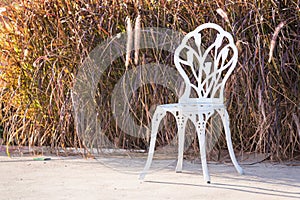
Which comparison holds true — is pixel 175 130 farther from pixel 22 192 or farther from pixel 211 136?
pixel 22 192

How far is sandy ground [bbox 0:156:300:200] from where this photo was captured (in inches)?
108

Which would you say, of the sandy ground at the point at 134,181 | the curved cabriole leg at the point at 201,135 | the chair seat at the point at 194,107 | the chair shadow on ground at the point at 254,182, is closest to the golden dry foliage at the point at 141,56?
the sandy ground at the point at 134,181

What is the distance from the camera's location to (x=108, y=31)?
3898mm

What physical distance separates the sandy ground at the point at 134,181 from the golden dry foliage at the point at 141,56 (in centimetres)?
26

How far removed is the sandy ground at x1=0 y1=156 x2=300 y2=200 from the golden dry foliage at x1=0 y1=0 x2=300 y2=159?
26 cm

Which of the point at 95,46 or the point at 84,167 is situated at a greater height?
the point at 95,46

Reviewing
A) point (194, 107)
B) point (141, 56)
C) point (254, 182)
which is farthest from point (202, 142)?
point (141, 56)

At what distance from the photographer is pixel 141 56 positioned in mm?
3865

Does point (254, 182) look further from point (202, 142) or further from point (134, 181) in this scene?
point (134, 181)

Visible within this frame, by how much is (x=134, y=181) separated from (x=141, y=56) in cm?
104

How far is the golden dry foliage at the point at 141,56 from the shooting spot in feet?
11.7

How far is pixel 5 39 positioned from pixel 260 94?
1932 mm

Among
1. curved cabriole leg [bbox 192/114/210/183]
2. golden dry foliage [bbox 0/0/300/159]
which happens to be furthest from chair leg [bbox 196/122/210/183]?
golden dry foliage [bbox 0/0/300/159]

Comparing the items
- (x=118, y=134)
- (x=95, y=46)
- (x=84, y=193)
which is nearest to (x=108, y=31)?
(x=95, y=46)
